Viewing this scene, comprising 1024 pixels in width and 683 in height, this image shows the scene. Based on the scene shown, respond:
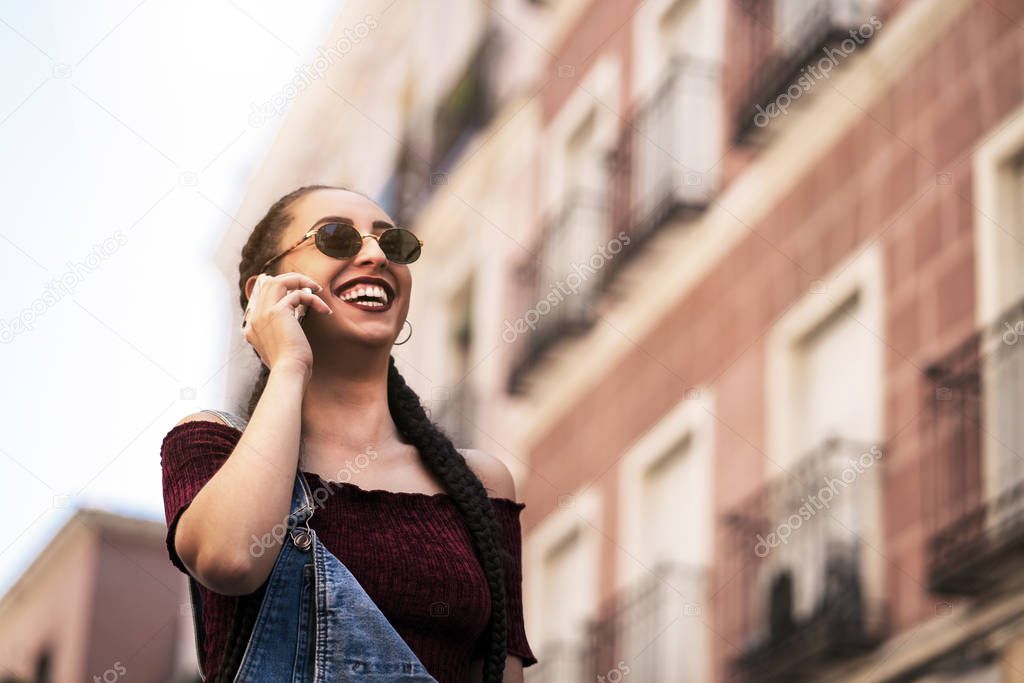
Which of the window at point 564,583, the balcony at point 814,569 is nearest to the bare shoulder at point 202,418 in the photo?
the balcony at point 814,569

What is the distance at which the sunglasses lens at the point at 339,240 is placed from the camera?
3.62 metres

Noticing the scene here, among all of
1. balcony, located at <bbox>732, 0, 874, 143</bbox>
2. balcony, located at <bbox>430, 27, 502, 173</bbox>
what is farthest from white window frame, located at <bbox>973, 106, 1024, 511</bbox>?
balcony, located at <bbox>430, 27, 502, 173</bbox>

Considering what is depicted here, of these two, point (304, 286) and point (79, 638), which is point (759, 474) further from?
point (79, 638)

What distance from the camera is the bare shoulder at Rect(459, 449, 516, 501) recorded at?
379 centimetres

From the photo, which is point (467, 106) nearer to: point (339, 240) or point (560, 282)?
point (560, 282)

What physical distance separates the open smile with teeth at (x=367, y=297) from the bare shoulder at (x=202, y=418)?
32 centimetres

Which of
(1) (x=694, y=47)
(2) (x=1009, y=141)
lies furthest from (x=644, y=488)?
(2) (x=1009, y=141)

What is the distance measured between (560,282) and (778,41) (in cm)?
376

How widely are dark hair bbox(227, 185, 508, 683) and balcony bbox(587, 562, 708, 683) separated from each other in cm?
1031

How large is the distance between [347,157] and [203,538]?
24350 mm

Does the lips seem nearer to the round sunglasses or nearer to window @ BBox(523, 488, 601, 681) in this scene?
the round sunglasses

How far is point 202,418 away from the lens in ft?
11.4

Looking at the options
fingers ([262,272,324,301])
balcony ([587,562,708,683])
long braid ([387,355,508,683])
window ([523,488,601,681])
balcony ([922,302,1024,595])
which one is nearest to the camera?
long braid ([387,355,508,683])

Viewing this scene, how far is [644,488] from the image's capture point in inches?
622
